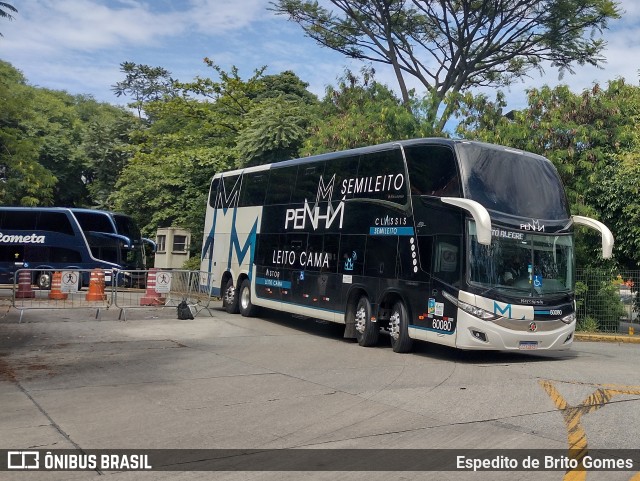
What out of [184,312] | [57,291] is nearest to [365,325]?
[184,312]

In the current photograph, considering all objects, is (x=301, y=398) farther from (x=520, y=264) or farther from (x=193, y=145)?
(x=193, y=145)

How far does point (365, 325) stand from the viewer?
15719mm

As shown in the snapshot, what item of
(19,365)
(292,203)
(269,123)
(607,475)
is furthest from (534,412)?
(269,123)

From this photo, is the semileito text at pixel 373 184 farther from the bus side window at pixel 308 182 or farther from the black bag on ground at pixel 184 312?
the black bag on ground at pixel 184 312

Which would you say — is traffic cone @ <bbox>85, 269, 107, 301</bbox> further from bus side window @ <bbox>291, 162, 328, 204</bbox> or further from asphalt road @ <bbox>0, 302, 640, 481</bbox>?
bus side window @ <bbox>291, 162, 328, 204</bbox>

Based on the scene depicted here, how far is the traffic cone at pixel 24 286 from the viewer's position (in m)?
19.7

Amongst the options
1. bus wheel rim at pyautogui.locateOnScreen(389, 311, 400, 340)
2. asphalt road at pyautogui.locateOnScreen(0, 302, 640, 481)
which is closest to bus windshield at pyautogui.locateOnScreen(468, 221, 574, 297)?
asphalt road at pyautogui.locateOnScreen(0, 302, 640, 481)

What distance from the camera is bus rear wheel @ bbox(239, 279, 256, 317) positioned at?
2134cm

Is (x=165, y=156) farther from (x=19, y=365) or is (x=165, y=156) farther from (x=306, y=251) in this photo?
(x=19, y=365)

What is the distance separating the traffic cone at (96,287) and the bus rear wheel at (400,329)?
379 inches

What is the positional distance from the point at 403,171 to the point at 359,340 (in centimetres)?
381

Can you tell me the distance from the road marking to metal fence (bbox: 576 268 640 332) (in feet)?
35.5

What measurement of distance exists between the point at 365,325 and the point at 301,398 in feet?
19.8

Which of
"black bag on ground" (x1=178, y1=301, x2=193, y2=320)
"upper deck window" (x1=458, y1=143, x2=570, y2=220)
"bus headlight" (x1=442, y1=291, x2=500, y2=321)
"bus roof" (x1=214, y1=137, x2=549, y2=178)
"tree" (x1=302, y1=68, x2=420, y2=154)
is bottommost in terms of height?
"black bag on ground" (x1=178, y1=301, x2=193, y2=320)
